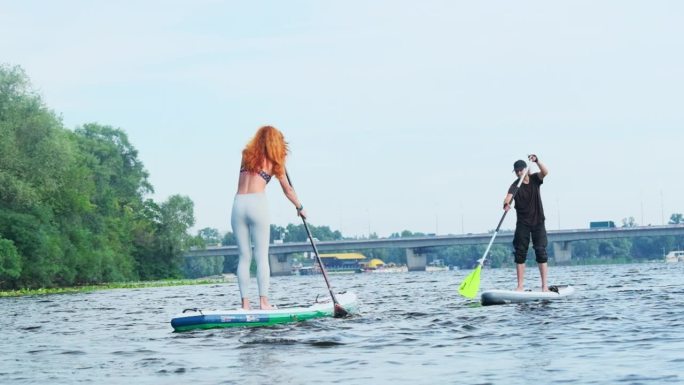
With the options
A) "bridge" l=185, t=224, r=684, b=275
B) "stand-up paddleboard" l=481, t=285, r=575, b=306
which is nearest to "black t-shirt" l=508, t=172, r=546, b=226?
"stand-up paddleboard" l=481, t=285, r=575, b=306

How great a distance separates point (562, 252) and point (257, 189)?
118 m

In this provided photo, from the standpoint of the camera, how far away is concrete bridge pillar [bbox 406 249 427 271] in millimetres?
139000

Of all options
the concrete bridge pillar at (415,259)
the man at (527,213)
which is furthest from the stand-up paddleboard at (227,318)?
the concrete bridge pillar at (415,259)

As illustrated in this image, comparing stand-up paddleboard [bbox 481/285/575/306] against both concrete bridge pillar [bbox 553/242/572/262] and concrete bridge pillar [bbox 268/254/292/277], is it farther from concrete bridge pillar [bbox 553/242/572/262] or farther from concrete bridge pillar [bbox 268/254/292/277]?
concrete bridge pillar [bbox 268/254/292/277]

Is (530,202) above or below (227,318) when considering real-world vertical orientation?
above

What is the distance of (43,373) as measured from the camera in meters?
11.1

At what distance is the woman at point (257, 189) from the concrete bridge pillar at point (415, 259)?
124 m

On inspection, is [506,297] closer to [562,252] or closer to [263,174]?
[263,174]

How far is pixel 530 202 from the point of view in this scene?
1955cm

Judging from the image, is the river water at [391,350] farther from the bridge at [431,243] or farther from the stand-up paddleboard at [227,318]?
the bridge at [431,243]

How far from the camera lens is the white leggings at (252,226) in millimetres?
15094

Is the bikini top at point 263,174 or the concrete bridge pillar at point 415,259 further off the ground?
the concrete bridge pillar at point 415,259

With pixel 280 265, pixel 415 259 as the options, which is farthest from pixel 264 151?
pixel 280 265

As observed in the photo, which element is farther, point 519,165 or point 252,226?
point 519,165
